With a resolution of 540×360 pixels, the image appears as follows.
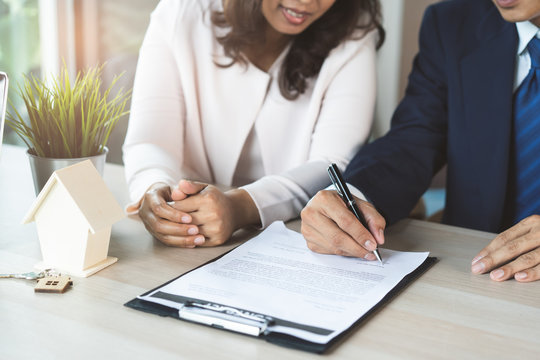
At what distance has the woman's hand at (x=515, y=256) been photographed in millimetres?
925

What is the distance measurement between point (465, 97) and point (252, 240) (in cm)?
71

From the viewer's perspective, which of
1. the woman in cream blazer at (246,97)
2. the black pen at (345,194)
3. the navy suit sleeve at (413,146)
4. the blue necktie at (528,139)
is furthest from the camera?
the woman in cream blazer at (246,97)

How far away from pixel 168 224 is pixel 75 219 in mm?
186

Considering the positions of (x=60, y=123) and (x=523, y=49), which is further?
(x=523, y=49)

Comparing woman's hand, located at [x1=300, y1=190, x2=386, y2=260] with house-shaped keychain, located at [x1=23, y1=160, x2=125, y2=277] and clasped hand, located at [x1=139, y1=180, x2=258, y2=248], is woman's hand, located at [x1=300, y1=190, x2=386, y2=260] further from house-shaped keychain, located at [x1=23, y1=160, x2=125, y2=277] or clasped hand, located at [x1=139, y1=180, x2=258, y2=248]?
house-shaped keychain, located at [x1=23, y1=160, x2=125, y2=277]

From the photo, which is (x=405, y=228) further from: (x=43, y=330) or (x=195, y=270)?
(x=43, y=330)

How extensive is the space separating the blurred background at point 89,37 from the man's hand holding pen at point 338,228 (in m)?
2.01

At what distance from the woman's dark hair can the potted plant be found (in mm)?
534

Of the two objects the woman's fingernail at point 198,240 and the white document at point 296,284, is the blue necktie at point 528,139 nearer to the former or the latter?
the white document at point 296,284

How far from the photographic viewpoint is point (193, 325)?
75cm

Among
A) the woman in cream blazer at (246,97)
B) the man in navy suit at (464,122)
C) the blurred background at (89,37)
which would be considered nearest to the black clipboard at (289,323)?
the man in navy suit at (464,122)

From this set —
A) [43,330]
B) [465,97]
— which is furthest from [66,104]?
[465,97]

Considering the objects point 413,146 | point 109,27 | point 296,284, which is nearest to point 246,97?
point 413,146

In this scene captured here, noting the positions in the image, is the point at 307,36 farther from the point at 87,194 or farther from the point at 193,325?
the point at 193,325
